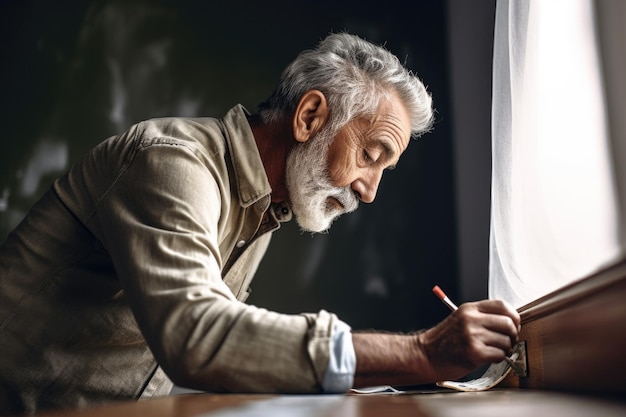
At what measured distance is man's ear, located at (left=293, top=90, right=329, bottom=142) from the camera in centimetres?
162

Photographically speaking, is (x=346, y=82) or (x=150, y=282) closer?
(x=150, y=282)

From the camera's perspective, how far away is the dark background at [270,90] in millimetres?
3020

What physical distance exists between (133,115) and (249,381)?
2712 millimetres

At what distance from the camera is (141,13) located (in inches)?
139

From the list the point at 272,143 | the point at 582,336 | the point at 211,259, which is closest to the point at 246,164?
the point at 272,143

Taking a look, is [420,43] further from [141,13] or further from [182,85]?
[141,13]

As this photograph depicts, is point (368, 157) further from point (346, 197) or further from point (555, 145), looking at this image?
point (555, 145)

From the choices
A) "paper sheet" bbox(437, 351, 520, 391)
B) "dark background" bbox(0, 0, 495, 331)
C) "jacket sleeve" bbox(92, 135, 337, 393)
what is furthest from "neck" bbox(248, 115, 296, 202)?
"dark background" bbox(0, 0, 495, 331)

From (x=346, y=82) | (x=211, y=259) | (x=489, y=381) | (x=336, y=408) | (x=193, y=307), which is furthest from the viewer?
(x=346, y=82)

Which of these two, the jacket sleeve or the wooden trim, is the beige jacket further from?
the wooden trim

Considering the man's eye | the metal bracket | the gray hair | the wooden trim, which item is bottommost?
the metal bracket

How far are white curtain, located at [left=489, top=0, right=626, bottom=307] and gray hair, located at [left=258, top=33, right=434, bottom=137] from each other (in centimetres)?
26

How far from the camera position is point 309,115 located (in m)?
1.64

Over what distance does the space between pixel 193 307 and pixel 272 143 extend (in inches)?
31.7
